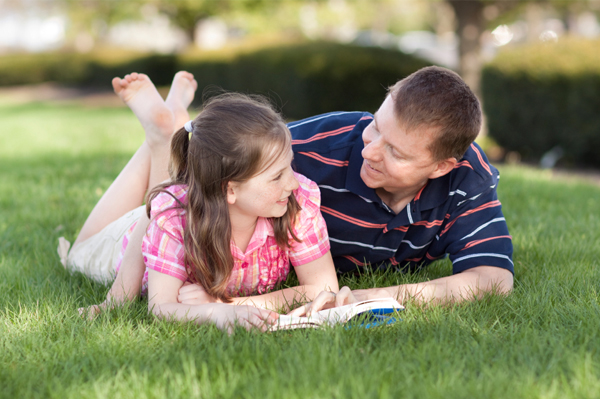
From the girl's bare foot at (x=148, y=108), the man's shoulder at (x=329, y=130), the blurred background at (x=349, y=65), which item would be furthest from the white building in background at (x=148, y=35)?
the man's shoulder at (x=329, y=130)

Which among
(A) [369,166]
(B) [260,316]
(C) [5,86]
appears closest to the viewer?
(B) [260,316]

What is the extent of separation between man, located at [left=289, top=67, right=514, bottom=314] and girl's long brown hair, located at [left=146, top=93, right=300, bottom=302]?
435 millimetres

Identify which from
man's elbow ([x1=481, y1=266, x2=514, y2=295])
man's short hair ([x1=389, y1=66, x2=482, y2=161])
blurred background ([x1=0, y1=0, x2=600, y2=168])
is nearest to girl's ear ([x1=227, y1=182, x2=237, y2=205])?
man's short hair ([x1=389, y1=66, x2=482, y2=161])

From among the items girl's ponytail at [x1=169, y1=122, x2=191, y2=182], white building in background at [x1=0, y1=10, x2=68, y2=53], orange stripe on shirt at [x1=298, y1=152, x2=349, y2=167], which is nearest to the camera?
girl's ponytail at [x1=169, y1=122, x2=191, y2=182]

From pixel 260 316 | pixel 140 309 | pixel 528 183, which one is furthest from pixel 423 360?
pixel 528 183

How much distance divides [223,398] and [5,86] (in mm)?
26659

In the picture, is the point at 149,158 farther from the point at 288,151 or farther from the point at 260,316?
the point at 260,316

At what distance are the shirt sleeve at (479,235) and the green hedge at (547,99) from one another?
216 inches

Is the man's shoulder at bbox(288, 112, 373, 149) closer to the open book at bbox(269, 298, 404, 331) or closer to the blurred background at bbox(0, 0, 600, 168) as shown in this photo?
the open book at bbox(269, 298, 404, 331)

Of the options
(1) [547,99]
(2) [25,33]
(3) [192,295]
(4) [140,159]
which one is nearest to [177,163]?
(3) [192,295]

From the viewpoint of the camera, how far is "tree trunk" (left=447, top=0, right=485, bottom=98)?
10.5m

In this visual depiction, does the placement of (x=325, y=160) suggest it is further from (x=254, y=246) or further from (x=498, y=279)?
(x=498, y=279)

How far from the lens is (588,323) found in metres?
2.26

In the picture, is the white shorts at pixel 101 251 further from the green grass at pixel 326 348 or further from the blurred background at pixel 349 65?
the blurred background at pixel 349 65
